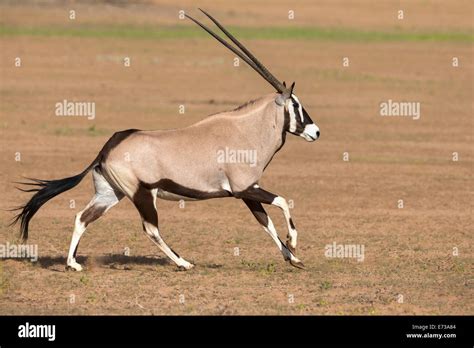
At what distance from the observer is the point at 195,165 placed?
11.6 m

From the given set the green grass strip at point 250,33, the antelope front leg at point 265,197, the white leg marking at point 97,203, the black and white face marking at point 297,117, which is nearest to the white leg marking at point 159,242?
the white leg marking at point 97,203

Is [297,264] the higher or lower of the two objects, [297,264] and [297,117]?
A: the lower

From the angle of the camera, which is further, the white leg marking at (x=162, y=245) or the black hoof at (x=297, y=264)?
the black hoof at (x=297, y=264)

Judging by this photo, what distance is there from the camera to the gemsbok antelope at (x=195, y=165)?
11.6m

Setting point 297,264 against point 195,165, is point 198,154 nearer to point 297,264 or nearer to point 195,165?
point 195,165

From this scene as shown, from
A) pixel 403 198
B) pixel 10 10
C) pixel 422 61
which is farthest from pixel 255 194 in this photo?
pixel 10 10

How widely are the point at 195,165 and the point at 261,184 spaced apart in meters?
6.86

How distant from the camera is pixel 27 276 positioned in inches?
459

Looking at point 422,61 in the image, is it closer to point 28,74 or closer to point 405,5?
point 28,74

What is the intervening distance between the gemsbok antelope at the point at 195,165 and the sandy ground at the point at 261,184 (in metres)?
0.61

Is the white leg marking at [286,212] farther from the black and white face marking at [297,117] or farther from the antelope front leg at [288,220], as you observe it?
the black and white face marking at [297,117]

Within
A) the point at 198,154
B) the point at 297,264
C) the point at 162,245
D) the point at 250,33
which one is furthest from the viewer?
the point at 250,33

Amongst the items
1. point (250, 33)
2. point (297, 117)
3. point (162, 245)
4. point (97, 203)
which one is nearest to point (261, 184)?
point (297, 117)

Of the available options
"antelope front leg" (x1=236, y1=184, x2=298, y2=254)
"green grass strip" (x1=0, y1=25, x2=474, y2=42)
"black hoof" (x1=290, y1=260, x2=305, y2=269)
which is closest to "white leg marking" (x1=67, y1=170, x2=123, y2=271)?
"antelope front leg" (x1=236, y1=184, x2=298, y2=254)
